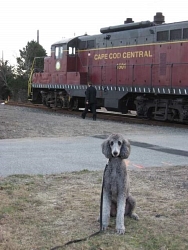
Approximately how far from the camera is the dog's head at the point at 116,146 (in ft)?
15.8

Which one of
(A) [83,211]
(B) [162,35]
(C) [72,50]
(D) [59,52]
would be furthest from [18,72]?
(A) [83,211]

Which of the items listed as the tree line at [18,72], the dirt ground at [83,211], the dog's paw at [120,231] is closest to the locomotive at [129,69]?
the dirt ground at [83,211]

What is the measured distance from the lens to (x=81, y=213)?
5.58 metres

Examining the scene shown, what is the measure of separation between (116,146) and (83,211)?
4.31 feet

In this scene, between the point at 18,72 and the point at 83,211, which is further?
the point at 18,72

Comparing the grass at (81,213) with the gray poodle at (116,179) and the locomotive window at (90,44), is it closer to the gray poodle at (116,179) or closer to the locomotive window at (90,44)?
the gray poodle at (116,179)

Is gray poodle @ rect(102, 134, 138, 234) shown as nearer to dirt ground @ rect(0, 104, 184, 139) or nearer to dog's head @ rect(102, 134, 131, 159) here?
dog's head @ rect(102, 134, 131, 159)

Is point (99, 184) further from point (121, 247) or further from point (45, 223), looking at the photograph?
point (121, 247)

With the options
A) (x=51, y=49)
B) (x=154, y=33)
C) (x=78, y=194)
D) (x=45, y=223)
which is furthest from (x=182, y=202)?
(x=51, y=49)

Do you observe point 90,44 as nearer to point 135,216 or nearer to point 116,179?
point 135,216

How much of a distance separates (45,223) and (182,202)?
2.06 metres

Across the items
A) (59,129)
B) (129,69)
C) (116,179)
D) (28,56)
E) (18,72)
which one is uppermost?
(28,56)

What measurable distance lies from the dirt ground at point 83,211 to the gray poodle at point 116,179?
0.20 metres

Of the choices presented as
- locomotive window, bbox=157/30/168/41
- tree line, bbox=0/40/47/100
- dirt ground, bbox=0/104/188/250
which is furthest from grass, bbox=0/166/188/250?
tree line, bbox=0/40/47/100
